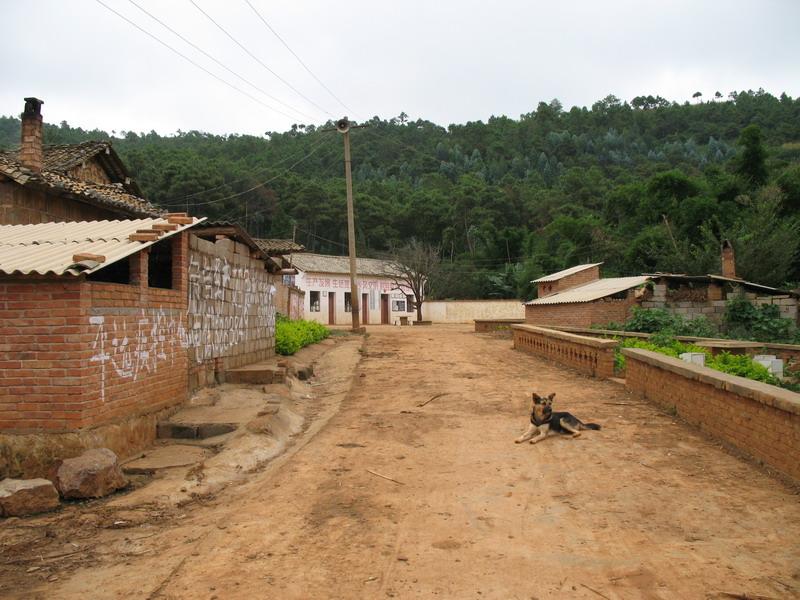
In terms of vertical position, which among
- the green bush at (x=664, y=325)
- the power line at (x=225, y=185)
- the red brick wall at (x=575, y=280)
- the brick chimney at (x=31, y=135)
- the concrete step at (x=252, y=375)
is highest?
the power line at (x=225, y=185)

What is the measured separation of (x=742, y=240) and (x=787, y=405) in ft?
88.8

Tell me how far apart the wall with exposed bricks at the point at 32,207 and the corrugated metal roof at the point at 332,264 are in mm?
23170

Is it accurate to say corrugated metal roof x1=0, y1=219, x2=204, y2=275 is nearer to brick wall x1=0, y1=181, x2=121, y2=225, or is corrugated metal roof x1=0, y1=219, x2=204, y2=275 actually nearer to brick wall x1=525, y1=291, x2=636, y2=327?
brick wall x1=0, y1=181, x2=121, y2=225

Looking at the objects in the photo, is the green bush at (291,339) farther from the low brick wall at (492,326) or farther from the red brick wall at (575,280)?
the red brick wall at (575,280)

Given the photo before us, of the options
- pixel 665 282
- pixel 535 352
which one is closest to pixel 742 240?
pixel 665 282

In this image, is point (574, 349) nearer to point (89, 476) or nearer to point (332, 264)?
point (89, 476)

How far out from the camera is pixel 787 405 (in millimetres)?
5570

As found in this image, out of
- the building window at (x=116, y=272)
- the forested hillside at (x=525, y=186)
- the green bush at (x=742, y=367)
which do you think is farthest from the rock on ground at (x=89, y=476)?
the forested hillside at (x=525, y=186)

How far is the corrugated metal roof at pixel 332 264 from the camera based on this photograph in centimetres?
4381

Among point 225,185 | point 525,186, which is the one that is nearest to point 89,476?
point 225,185

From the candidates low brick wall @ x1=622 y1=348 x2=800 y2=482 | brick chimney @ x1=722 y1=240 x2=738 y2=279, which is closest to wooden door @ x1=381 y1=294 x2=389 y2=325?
brick chimney @ x1=722 y1=240 x2=738 y2=279

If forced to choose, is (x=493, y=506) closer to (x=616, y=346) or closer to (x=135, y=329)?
(x=135, y=329)

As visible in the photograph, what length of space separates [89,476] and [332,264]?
41.1 meters

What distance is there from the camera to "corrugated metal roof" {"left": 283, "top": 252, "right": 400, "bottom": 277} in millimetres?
43809
